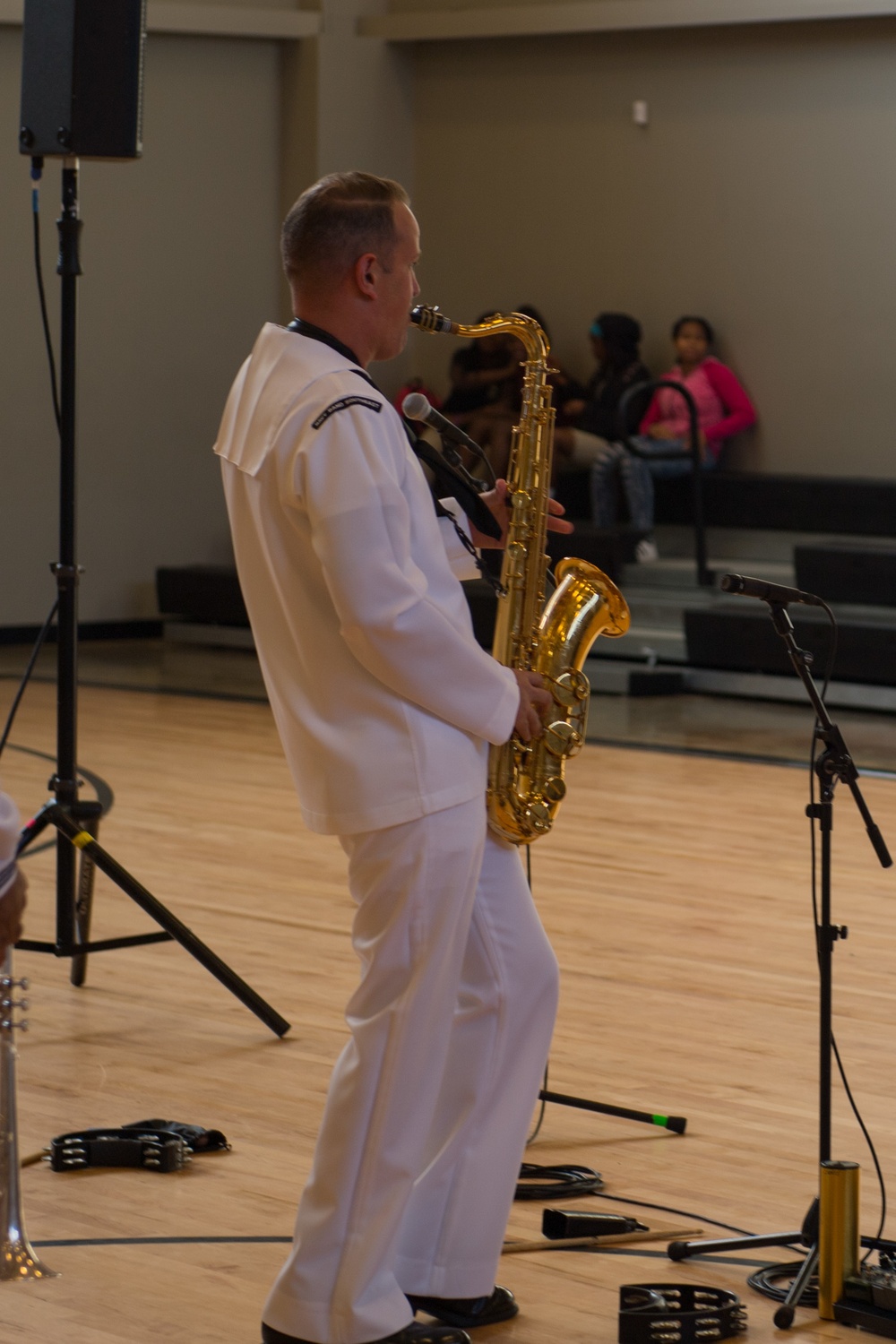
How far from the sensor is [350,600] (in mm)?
2346

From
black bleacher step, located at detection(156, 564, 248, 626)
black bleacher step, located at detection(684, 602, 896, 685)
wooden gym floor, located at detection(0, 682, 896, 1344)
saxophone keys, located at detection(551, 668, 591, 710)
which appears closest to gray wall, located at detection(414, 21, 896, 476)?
black bleacher step, located at detection(684, 602, 896, 685)

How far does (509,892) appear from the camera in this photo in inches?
104

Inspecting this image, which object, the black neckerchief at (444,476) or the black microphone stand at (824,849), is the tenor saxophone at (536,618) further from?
the black microphone stand at (824,849)

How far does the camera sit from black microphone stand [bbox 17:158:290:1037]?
3.98 meters

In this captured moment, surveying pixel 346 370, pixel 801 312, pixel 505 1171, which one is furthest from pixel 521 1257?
pixel 801 312

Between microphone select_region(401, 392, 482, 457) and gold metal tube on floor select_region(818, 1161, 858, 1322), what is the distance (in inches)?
44.8

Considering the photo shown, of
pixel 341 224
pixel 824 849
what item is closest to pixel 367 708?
pixel 341 224

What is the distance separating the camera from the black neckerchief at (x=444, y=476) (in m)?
2.47

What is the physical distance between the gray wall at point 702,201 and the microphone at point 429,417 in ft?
26.2

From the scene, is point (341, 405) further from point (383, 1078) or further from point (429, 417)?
point (383, 1078)

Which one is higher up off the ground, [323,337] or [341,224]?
[341,224]

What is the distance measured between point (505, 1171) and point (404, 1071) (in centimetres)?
30

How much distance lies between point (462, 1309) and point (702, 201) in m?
9.10

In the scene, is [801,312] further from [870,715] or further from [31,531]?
[31,531]
